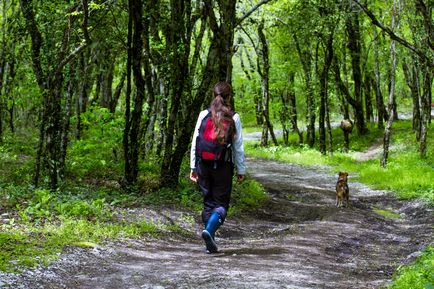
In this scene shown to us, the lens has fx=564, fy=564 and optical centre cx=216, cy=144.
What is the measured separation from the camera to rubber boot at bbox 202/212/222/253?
23.1ft

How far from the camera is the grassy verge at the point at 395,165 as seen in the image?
20.8 ft

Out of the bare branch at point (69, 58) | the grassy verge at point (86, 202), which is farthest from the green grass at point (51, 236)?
the bare branch at point (69, 58)

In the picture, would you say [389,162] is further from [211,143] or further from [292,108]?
[211,143]

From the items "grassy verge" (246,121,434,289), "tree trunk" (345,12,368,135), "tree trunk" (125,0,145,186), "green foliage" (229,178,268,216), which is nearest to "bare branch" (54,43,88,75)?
"tree trunk" (125,0,145,186)

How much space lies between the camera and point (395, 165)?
20.9 meters

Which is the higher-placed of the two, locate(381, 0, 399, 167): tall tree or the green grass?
locate(381, 0, 399, 167): tall tree

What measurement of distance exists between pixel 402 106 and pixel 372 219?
48.0 meters

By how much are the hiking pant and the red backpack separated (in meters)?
0.10

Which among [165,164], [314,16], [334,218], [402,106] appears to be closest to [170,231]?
[165,164]

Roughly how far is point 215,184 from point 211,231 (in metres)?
0.62

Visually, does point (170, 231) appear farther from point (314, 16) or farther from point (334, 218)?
point (314, 16)

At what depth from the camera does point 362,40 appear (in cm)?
3162

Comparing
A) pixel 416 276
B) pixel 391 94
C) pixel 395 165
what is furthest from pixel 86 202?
pixel 395 165

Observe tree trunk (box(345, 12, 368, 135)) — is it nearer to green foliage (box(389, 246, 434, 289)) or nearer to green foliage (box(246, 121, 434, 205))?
green foliage (box(246, 121, 434, 205))
